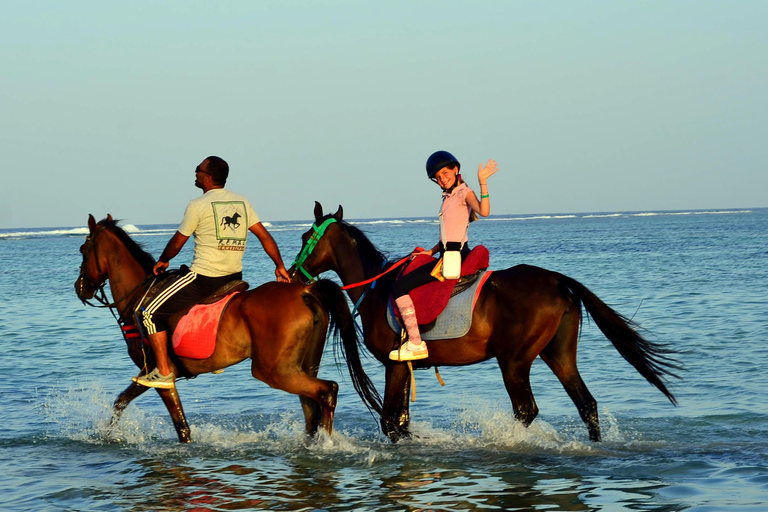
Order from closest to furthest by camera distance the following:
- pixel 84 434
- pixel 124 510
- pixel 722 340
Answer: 1. pixel 124 510
2. pixel 84 434
3. pixel 722 340

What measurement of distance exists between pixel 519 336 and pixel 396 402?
137 centimetres

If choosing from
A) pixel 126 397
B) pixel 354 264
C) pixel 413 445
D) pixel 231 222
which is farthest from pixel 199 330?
pixel 413 445

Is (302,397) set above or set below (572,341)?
below

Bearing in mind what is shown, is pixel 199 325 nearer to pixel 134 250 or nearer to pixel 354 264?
pixel 134 250

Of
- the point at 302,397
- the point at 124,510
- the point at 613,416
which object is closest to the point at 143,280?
the point at 302,397

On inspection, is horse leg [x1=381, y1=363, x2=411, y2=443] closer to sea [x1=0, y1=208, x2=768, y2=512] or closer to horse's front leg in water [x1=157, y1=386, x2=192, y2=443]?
sea [x1=0, y1=208, x2=768, y2=512]

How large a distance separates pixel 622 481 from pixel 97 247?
5.22m

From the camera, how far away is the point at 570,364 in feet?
24.9

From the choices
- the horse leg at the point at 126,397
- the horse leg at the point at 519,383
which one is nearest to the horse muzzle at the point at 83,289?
the horse leg at the point at 126,397

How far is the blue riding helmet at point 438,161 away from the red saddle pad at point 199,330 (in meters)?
2.22

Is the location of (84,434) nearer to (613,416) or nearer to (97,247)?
(97,247)

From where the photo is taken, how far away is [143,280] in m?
7.88

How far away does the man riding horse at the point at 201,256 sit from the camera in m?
7.48

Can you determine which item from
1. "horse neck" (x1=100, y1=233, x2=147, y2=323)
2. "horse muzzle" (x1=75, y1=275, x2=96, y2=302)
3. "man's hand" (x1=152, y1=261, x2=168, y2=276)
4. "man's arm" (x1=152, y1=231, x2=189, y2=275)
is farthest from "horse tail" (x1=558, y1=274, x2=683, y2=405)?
"horse muzzle" (x1=75, y1=275, x2=96, y2=302)
